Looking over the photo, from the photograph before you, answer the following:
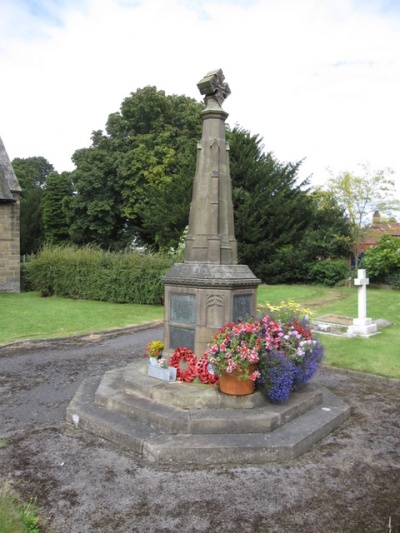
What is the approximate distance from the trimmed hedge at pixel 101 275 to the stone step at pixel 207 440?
11690 mm

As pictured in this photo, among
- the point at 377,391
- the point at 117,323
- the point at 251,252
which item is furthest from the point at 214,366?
the point at 251,252

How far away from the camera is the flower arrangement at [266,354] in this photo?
4.90 metres

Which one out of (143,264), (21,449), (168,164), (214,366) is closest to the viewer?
(21,449)

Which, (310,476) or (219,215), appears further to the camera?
(219,215)

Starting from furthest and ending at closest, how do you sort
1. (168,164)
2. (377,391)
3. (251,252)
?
1. (168,164)
2. (251,252)
3. (377,391)

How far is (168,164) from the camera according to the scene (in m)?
30.0

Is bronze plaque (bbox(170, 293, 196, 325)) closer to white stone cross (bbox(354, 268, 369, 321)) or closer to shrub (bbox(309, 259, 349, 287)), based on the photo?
white stone cross (bbox(354, 268, 369, 321))

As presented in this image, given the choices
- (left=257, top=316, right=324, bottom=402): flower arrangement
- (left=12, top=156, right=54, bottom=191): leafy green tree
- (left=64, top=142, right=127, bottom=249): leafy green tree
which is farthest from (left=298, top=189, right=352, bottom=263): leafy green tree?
(left=12, top=156, right=54, bottom=191): leafy green tree

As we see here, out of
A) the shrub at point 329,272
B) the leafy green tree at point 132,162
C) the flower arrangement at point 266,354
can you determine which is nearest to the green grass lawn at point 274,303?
the shrub at point 329,272

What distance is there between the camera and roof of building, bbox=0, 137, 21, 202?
851 inches

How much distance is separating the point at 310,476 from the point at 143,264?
13.9 m

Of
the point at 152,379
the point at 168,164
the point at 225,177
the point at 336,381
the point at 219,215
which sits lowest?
the point at 336,381

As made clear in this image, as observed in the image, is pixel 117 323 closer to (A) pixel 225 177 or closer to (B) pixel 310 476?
(A) pixel 225 177

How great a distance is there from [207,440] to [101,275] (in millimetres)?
14555
